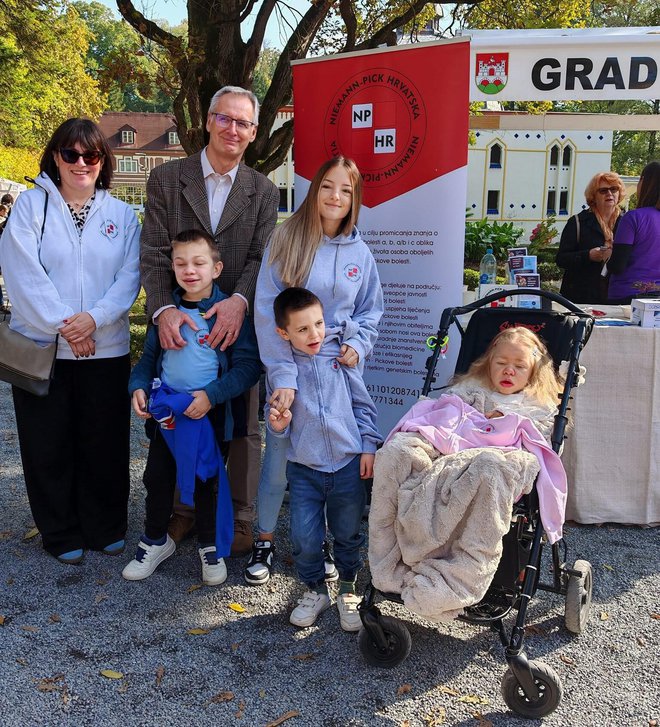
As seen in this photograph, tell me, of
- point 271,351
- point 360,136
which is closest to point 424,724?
point 271,351

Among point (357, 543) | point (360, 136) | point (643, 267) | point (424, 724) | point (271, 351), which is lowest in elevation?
point (424, 724)

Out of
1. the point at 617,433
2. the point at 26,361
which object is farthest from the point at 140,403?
the point at 617,433

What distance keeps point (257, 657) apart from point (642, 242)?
3.85 m

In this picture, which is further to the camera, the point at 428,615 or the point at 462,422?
the point at 462,422

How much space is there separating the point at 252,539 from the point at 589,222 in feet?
13.1

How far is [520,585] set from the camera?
2.73m

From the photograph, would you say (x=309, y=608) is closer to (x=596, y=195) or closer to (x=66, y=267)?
(x=66, y=267)

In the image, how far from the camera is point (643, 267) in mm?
5121

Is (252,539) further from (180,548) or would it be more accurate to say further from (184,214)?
(184,214)

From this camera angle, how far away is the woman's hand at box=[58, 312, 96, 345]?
353cm

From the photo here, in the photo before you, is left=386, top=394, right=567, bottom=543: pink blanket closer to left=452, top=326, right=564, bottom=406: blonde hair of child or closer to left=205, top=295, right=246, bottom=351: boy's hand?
left=452, top=326, right=564, bottom=406: blonde hair of child

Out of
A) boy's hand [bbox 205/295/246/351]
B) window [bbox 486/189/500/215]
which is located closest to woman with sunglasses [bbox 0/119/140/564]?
boy's hand [bbox 205/295/246/351]

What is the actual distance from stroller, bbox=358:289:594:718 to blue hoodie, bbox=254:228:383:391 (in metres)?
0.40

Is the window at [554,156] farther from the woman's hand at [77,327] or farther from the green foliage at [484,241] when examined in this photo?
the woman's hand at [77,327]
